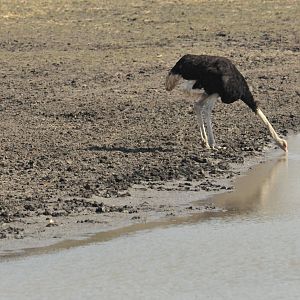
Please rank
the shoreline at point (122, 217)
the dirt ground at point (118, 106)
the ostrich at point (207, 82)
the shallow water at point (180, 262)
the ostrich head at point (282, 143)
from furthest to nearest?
the ostrich at point (207, 82)
the ostrich head at point (282, 143)
the dirt ground at point (118, 106)
the shoreline at point (122, 217)
the shallow water at point (180, 262)

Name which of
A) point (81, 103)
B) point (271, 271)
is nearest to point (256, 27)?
point (81, 103)

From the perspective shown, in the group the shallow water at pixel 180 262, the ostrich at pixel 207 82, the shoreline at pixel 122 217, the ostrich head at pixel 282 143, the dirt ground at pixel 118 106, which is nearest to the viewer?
the shallow water at pixel 180 262

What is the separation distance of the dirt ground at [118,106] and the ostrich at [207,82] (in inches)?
11.6

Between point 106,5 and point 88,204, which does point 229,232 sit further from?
point 106,5

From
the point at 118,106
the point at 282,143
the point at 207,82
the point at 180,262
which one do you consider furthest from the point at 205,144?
the point at 180,262

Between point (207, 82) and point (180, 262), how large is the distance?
4.93 m

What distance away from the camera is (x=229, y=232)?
32.6ft

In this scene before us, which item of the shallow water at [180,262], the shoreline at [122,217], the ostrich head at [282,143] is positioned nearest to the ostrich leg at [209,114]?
the ostrich head at [282,143]

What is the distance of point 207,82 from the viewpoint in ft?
44.4

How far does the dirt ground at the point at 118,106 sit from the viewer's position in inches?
433

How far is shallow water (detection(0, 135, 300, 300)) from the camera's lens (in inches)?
→ 320

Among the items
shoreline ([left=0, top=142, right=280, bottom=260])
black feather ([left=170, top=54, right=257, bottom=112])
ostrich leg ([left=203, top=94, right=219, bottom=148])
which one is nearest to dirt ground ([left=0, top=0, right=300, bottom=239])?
shoreline ([left=0, top=142, right=280, bottom=260])

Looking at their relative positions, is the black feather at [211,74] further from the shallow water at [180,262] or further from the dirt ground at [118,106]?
the shallow water at [180,262]

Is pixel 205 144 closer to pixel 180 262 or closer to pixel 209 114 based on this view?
pixel 209 114
